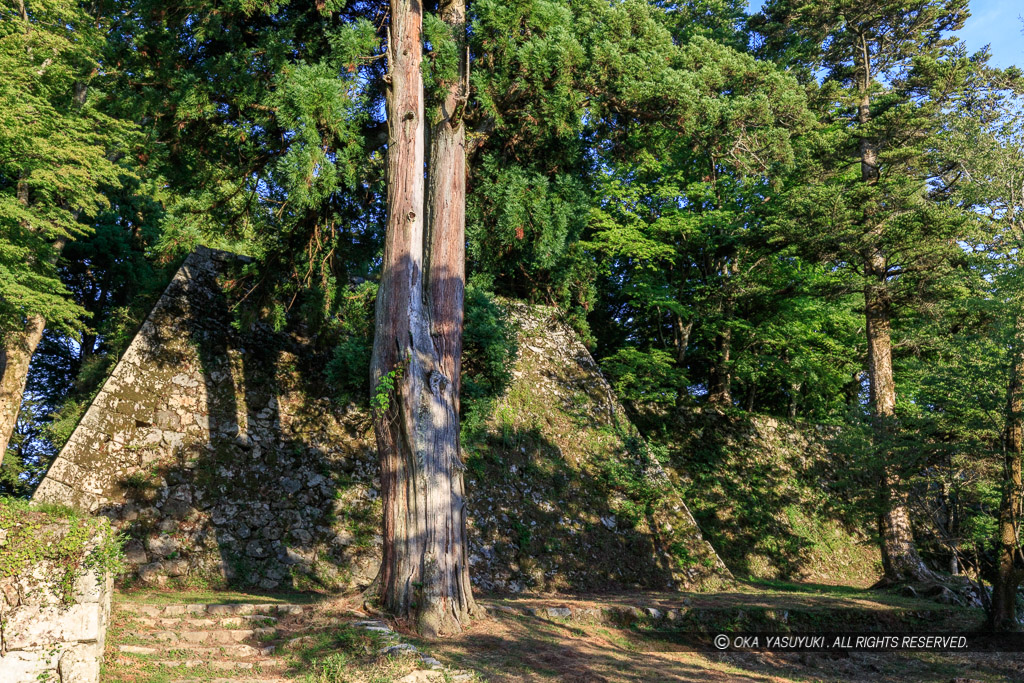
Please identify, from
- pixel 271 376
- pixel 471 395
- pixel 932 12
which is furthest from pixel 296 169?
pixel 932 12

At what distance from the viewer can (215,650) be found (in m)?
5.42

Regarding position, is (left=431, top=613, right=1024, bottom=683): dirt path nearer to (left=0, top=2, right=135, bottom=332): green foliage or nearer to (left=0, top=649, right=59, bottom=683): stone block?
(left=0, top=649, right=59, bottom=683): stone block

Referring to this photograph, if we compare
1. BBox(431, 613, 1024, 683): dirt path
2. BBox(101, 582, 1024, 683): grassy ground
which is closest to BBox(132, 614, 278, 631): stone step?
BBox(101, 582, 1024, 683): grassy ground

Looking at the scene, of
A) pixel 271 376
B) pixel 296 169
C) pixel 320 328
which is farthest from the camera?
pixel 320 328

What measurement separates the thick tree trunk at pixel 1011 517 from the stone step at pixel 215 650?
9165mm

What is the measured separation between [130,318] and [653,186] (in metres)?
11.9

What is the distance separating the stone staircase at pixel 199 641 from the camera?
479 cm

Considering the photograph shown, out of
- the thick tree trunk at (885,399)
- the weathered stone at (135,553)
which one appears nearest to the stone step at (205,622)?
the weathered stone at (135,553)

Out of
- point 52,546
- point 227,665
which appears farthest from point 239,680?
point 52,546

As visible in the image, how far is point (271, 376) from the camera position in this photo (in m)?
10.2

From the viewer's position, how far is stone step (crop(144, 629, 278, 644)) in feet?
18.1

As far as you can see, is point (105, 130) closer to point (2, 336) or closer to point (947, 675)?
point (2, 336)

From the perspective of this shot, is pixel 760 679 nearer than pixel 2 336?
Yes

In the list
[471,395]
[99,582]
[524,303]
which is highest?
[524,303]
